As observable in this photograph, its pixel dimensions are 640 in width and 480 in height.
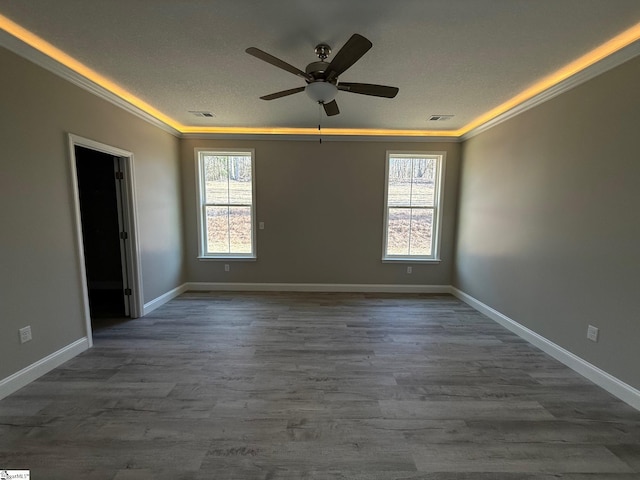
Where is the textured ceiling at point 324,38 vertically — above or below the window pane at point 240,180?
above

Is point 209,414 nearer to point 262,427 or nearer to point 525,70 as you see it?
point 262,427

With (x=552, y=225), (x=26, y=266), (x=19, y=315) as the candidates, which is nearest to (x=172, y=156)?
(x=26, y=266)

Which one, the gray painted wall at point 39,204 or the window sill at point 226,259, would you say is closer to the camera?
the gray painted wall at point 39,204

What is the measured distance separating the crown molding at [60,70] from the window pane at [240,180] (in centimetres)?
140

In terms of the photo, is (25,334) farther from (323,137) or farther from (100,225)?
(323,137)

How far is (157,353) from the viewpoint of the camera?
8.43 feet

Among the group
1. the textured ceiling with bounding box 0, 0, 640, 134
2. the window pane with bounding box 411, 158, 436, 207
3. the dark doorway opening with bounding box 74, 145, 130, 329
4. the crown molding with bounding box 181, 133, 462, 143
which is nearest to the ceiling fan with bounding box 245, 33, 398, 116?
the textured ceiling with bounding box 0, 0, 640, 134

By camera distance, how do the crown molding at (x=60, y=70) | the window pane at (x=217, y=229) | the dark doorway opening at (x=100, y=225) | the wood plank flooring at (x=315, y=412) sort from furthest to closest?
1. the window pane at (x=217, y=229)
2. the dark doorway opening at (x=100, y=225)
3. the crown molding at (x=60, y=70)
4. the wood plank flooring at (x=315, y=412)

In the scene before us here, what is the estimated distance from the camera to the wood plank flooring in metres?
1.45

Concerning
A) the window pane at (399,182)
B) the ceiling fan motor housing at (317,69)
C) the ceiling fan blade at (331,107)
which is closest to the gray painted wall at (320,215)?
the window pane at (399,182)

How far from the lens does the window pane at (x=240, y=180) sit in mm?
4438

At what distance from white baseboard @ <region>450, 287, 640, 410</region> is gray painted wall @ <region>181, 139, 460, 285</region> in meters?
1.40

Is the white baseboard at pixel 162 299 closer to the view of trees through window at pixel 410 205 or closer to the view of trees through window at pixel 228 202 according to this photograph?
the view of trees through window at pixel 228 202

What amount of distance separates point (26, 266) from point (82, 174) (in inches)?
119
